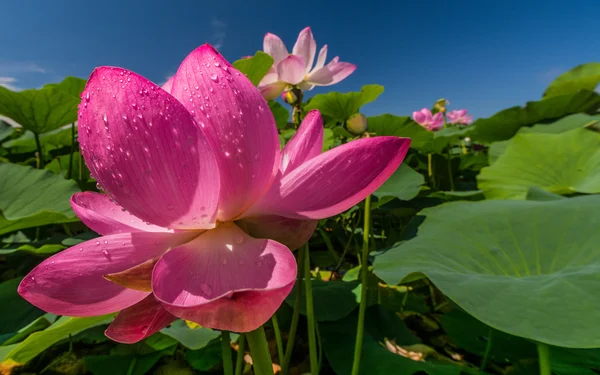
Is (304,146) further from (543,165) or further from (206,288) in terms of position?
(543,165)

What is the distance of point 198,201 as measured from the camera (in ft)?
0.79

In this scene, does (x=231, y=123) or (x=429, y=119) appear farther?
(x=429, y=119)

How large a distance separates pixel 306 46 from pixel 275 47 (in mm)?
89

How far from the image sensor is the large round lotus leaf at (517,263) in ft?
1.17

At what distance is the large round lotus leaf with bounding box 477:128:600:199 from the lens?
1.13 meters

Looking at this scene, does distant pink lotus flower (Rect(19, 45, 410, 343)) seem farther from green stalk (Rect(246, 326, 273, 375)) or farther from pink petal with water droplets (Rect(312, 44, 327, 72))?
pink petal with water droplets (Rect(312, 44, 327, 72))

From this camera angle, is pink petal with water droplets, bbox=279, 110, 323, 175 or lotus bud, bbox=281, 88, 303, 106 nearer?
pink petal with water droplets, bbox=279, 110, 323, 175

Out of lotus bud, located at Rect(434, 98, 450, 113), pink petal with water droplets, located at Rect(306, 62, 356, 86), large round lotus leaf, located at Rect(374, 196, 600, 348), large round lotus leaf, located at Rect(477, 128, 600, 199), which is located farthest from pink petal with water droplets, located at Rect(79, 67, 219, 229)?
lotus bud, located at Rect(434, 98, 450, 113)

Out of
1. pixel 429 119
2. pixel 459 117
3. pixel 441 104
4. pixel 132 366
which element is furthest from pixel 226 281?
pixel 459 117

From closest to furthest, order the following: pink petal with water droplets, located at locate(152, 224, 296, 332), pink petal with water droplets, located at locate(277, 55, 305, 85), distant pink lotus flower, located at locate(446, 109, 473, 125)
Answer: pink petal with water droplets, located at locate(152, 224, 296, 332), pink petal with water droplets, located at locate(277, 55, 305, 85), distant pink lotus flower, located at locate(446, 109, 473, 125)

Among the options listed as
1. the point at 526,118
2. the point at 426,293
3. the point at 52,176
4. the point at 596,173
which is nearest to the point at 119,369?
the point at 52,176

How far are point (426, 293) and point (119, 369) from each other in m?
0.89

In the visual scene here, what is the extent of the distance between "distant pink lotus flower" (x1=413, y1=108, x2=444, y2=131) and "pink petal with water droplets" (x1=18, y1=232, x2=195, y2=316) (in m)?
2.00

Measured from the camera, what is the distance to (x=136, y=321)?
0.84ft
